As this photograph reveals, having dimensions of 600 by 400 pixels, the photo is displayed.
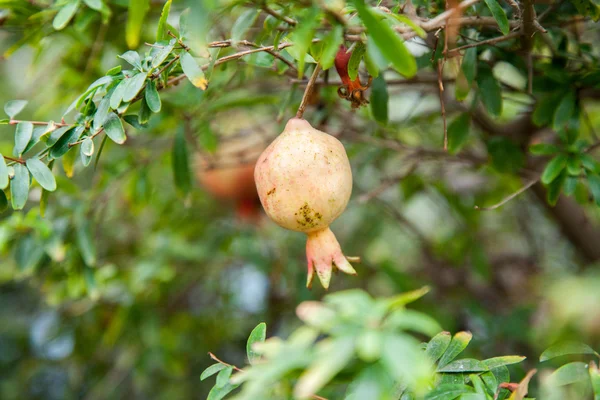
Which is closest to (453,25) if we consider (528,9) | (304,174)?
(528,9)

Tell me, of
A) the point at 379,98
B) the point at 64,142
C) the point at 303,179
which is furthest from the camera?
the point at 379,98

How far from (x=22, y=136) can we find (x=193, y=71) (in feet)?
0.75

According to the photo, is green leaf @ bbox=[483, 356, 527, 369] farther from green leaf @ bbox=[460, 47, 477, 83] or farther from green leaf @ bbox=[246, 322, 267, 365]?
green leaf @ bbox=[460, 47, 477, 83]

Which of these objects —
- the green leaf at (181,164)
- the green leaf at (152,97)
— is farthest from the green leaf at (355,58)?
the green leaf at (181,164)

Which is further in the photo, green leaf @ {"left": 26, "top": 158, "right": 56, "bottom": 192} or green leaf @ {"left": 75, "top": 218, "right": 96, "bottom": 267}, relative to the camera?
green leaf @ {"left": 75, "top": 218, "right": 96, "bottom": 267}

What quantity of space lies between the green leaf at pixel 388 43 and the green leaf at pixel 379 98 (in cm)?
41

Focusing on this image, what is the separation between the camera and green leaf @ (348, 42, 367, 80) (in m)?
0.62

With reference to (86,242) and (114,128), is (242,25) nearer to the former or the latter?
(114,128)

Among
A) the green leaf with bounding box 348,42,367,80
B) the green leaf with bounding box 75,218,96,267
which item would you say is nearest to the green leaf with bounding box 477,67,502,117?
the green leaf with bounding box 348,42,367,80

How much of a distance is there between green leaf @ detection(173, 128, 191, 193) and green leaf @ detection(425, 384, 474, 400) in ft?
2.25

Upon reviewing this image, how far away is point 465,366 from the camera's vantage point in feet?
1.93

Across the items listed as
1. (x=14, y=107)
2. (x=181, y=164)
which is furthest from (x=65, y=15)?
(x=181, y=164)

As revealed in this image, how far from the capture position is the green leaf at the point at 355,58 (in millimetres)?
618

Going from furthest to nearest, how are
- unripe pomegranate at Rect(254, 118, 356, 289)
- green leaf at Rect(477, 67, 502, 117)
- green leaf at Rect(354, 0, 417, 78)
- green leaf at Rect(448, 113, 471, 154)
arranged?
green leaf at Rect(448, 113, 471, 154), green leaf at Rect(477, 67, 502, 117), unripe pomegranate at Rect(254, 118, 356, 289), green leaf at Rect(354, 0, 417, 78)
